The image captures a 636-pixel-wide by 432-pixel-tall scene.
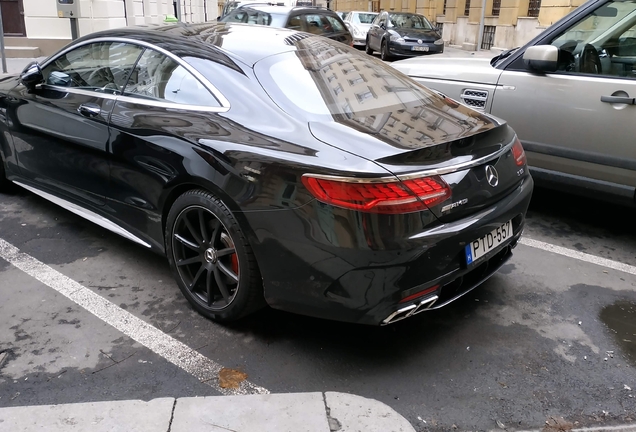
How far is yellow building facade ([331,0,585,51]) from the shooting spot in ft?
62.4

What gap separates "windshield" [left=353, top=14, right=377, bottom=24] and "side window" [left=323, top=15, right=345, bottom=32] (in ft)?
46.4

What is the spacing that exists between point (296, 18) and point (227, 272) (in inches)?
373

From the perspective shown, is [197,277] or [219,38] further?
[219,38]

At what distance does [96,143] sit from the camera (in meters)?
3.85

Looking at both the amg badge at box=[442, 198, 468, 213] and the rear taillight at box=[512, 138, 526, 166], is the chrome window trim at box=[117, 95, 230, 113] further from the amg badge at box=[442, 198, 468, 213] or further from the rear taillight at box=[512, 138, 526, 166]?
the rear taillight at box=[512, 138, 526, 166]

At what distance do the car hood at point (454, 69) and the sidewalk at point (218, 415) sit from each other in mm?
3385

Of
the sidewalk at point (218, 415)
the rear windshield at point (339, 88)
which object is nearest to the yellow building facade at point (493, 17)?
the rear windshield at point (339, 88)

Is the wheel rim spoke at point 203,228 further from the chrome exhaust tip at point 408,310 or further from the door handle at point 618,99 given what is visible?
the door handle at point 618,99

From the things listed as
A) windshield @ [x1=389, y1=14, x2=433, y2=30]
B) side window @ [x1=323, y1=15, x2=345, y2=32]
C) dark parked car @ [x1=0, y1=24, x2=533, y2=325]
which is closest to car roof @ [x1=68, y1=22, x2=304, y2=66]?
dark parked car @ [x1=0, y1=24, x2=533, y2=325]

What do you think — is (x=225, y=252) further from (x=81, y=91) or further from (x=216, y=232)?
(x=81, y=91)

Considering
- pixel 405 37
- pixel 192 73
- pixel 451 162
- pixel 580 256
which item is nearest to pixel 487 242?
pixel 451 162

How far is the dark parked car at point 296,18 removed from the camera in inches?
459

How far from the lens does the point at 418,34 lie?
19891 mm

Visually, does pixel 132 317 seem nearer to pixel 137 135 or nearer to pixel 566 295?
pixel 137 135
